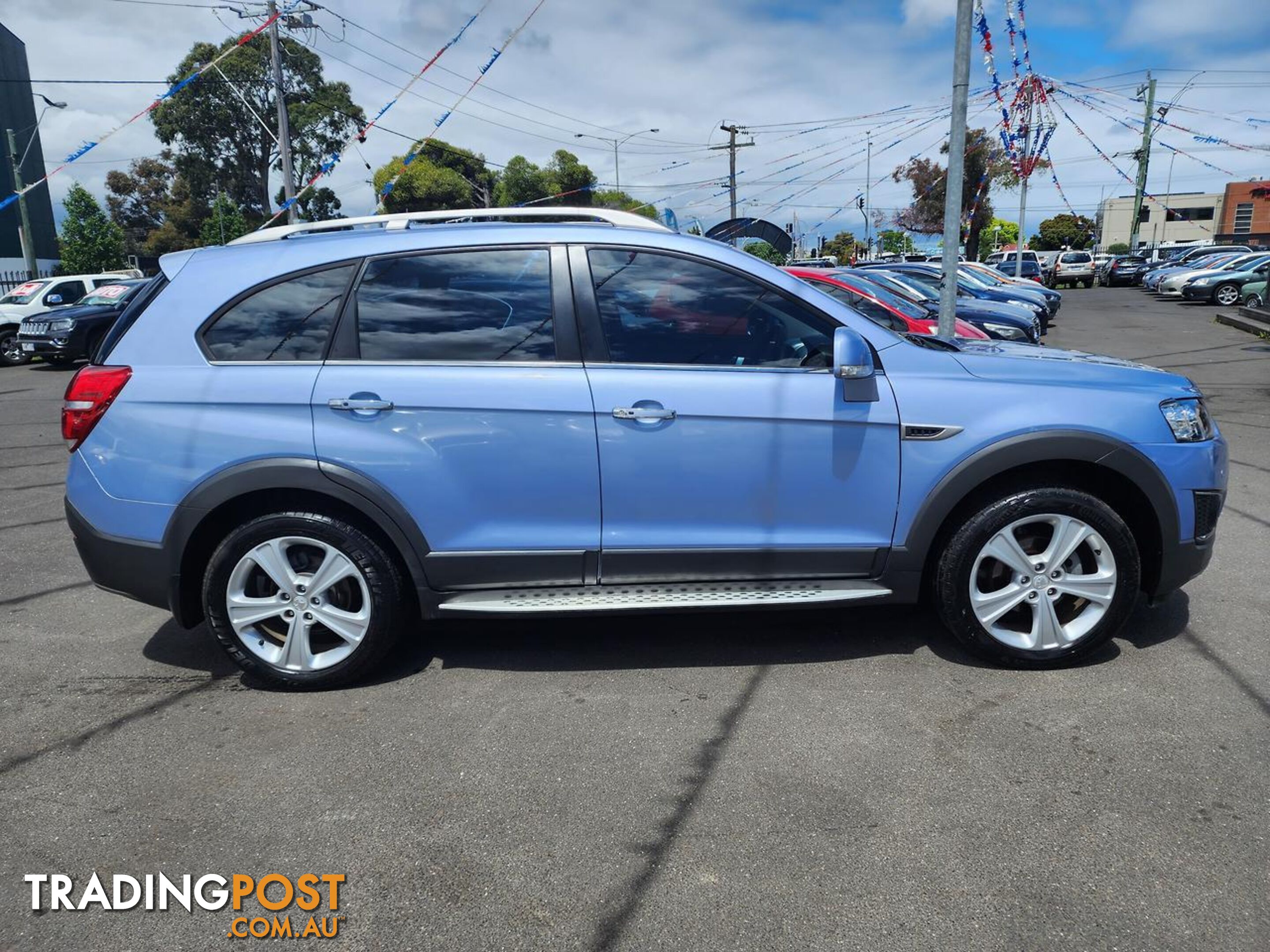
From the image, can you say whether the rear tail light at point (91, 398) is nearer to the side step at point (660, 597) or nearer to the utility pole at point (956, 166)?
the side step at point (660, 597)

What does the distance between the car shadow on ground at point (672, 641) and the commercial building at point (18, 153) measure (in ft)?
158

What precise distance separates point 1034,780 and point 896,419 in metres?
1.38

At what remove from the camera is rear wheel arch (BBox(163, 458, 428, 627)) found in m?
3.51

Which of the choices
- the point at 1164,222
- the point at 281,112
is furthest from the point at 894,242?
the point at 281,112

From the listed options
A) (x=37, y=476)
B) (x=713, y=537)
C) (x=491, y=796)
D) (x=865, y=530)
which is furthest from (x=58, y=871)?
(x=37, y=476)

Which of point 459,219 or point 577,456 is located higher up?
point 459,219

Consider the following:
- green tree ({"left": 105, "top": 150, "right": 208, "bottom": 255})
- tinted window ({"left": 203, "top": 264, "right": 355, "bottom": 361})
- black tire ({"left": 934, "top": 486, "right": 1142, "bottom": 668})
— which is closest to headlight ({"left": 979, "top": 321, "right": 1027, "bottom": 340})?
black tire ({"left": 934, "top": 486, "right": 1142, "bottom": 668})

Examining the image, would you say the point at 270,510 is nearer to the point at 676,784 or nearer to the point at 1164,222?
the point at 676,784

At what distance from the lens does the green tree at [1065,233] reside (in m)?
73.2

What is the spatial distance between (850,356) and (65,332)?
18.2m

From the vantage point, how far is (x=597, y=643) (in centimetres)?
416

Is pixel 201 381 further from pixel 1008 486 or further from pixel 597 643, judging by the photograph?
pixel 1008 486

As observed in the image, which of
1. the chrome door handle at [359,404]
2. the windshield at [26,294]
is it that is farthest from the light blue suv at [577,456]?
the windshield at [26,294]

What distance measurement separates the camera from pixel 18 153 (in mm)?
47125
